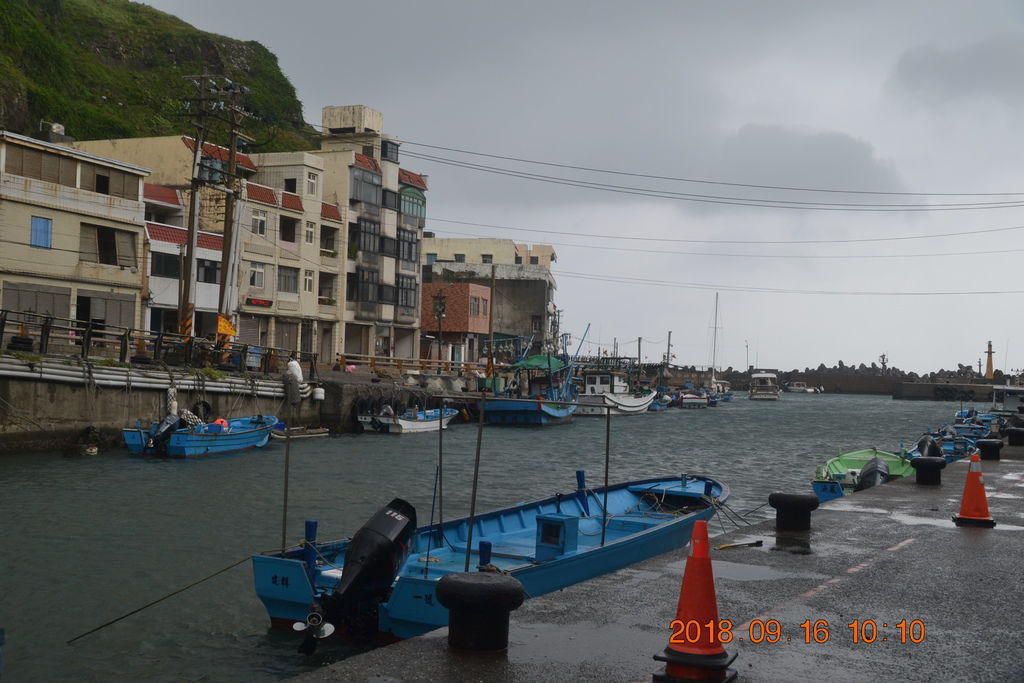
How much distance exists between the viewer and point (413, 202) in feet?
231

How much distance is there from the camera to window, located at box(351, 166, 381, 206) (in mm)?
64250

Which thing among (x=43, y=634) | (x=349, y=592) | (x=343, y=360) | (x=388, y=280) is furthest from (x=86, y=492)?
(x=388, y=280)

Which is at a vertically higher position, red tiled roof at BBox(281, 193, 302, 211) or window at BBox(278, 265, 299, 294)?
red tiled roof at BBox(281, 193, 302, 211)

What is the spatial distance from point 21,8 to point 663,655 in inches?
2881

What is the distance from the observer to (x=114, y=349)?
132 feet

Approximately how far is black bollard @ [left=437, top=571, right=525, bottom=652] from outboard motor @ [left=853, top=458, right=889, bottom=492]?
60.3ft

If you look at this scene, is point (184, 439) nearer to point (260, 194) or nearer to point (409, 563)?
point (409, 563)

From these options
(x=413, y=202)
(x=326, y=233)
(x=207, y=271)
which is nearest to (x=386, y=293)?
(x=326, y=233)

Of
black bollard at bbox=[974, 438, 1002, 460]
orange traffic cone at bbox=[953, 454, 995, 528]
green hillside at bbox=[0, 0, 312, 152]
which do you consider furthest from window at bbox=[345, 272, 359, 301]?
orange traffic cone at bbox=[953, 454, 995, 528]

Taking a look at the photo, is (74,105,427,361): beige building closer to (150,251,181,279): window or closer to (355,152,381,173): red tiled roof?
(355,152,381,173): red tiled roof

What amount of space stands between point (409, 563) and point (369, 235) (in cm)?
5396

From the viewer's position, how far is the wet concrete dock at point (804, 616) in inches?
261

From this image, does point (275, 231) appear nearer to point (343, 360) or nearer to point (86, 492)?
point (343, 360)

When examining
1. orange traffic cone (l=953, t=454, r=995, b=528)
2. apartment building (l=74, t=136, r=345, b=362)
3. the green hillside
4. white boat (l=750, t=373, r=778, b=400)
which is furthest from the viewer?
white boat (l=750, t=373, r=778, b=400)
